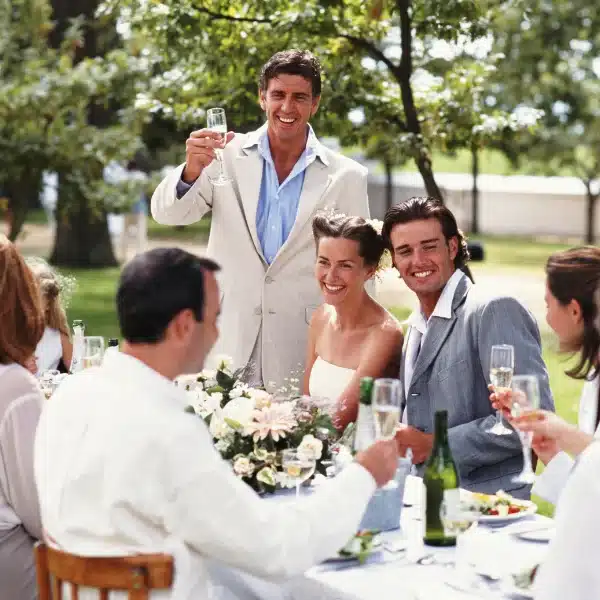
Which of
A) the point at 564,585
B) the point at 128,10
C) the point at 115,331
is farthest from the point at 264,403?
the point at 115,331

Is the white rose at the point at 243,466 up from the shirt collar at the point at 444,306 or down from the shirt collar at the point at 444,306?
down

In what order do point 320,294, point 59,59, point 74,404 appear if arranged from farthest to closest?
point 59,59 < point 320,294 < point 74,404

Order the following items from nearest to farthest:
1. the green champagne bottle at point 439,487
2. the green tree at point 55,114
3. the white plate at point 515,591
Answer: the white plate at point 515,591 < the green champagne bottle at point 439,487 < the green tree at point 55,114

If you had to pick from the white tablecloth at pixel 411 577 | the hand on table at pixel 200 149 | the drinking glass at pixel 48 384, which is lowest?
the white tablecloth at pixel 411 577

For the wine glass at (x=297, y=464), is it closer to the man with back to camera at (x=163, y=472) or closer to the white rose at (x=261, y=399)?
the white rose at (x=261, y=399)

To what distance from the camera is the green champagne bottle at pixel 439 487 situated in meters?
3.03

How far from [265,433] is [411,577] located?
765mm

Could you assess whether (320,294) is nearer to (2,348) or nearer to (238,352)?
(238,352)

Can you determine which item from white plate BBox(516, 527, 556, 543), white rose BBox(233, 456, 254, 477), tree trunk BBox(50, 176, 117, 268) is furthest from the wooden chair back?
tree trunk BBox(50, 176, 117, 268)

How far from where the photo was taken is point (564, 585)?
237 cm

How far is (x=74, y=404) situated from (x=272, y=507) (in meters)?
0.48

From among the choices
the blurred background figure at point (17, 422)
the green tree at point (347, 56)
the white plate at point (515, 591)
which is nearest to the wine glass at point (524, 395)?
the white plate at point (515, 591)

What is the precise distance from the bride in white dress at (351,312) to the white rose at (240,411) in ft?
3.20

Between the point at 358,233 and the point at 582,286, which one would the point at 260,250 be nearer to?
the point at 358,233
